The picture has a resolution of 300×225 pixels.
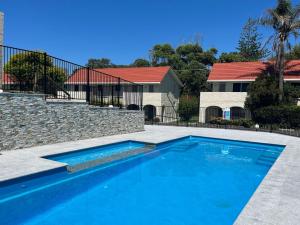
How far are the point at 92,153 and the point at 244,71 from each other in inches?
891

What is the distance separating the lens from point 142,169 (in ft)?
31.4

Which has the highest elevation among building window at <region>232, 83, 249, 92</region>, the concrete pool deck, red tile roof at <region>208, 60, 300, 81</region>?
red tile roof at <region>208, 60, 300, 81</region>

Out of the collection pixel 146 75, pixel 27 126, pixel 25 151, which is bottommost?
pixel 25 151

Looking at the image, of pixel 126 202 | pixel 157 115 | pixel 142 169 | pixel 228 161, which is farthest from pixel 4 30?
pixel 157 115

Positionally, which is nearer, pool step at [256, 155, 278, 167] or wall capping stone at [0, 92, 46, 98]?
wall capping stone at [0, 92, 46, 98]

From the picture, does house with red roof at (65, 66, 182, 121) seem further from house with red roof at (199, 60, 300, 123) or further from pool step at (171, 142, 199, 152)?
pool step at (171, 142, 199, 152)

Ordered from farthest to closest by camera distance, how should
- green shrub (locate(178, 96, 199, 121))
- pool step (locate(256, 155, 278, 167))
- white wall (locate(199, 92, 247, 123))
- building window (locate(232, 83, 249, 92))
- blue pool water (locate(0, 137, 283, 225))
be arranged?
green shrub (locate(178, 96, 199, 121))
building window (locate(232, 83, 249, 92))
white wall (locate(199, 92, 247, 123))
pool step (locate(256, 155, 278, 167))
blue pool water (locate(0, 137, 283, 225))

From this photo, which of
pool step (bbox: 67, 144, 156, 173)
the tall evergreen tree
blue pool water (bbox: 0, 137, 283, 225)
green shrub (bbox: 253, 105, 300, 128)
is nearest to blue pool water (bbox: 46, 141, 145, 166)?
pool step (bbox: 67, 144, 156, 173)

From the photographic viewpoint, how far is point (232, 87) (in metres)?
28.1

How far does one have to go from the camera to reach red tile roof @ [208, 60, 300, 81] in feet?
86.4

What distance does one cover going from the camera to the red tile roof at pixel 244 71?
26328 millimetres

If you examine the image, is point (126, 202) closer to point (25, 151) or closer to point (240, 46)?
point (25, 151)

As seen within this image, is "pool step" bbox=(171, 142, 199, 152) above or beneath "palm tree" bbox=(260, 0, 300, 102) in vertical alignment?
beneath

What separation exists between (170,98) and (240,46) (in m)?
24.9
